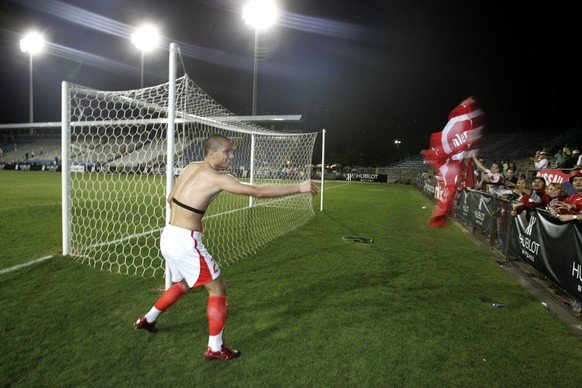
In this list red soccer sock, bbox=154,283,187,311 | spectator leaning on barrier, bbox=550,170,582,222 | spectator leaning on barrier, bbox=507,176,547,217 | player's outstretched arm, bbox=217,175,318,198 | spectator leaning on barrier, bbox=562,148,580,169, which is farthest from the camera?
spectator leaning on barrier, bbox=562,148,580,169

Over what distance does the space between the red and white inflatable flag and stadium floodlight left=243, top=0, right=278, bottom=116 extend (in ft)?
A: 60.5

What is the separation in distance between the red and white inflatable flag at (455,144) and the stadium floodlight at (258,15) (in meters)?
18.4

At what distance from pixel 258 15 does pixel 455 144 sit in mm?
20971

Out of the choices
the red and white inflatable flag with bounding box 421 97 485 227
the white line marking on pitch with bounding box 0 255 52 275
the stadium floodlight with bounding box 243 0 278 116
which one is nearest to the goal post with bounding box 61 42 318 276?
the white line marking on pitch with bounding box 0 255 52 275

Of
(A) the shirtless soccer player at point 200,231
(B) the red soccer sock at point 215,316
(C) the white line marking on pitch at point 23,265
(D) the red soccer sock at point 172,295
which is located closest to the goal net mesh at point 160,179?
(C) the white line marking on pitch at point 23,265

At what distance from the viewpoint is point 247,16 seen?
2162 centimetres

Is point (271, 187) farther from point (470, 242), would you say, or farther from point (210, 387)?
point (470, 242)

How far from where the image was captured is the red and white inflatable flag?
3.12 meters

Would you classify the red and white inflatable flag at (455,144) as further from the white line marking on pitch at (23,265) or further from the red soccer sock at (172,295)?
the white line marking on pitch at (23,265)

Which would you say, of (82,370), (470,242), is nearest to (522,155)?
(470,242)

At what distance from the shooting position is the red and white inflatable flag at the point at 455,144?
10.2 feet

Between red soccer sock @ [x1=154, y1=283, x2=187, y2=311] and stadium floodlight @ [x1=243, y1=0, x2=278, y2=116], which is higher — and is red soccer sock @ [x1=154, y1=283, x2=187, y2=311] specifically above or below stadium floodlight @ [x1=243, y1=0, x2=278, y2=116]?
below

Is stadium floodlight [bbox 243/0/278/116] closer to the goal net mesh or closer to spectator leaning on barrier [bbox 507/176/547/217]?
the goal net mesh

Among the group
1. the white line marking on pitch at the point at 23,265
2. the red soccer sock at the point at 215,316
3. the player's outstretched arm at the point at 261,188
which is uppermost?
the player's outstretched arm at the point at 261,188
